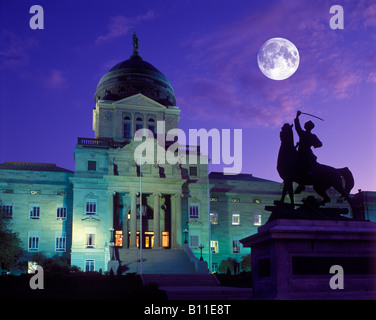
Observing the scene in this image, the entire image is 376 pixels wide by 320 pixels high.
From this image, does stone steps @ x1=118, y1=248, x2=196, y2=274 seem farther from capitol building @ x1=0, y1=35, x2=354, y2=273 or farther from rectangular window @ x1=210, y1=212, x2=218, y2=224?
rectangular window @ x1=210, y1=212, x2=218, y2=224

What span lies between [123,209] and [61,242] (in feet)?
27.5

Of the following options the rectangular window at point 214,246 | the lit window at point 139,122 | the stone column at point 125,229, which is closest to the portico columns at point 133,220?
the stone column at point 125,229

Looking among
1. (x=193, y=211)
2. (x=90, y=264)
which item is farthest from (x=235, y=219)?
(x=90, y=264)

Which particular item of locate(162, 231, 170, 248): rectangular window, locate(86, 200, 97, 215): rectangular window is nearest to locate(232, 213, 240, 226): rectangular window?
locate(162, 231, 170, 248): rectangular window

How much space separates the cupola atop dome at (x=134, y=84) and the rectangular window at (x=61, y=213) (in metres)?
20.6

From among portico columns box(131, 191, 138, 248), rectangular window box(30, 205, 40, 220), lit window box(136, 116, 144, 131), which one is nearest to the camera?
portico columns box(131, 191, 138, 248)

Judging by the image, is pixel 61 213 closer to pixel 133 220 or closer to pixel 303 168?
pixel 133 220

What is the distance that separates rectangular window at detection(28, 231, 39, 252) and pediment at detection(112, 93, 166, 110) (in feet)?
74.1

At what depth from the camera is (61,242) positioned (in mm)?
63594

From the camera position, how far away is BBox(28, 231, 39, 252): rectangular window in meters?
62.3

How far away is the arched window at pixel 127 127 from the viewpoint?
247 feet
